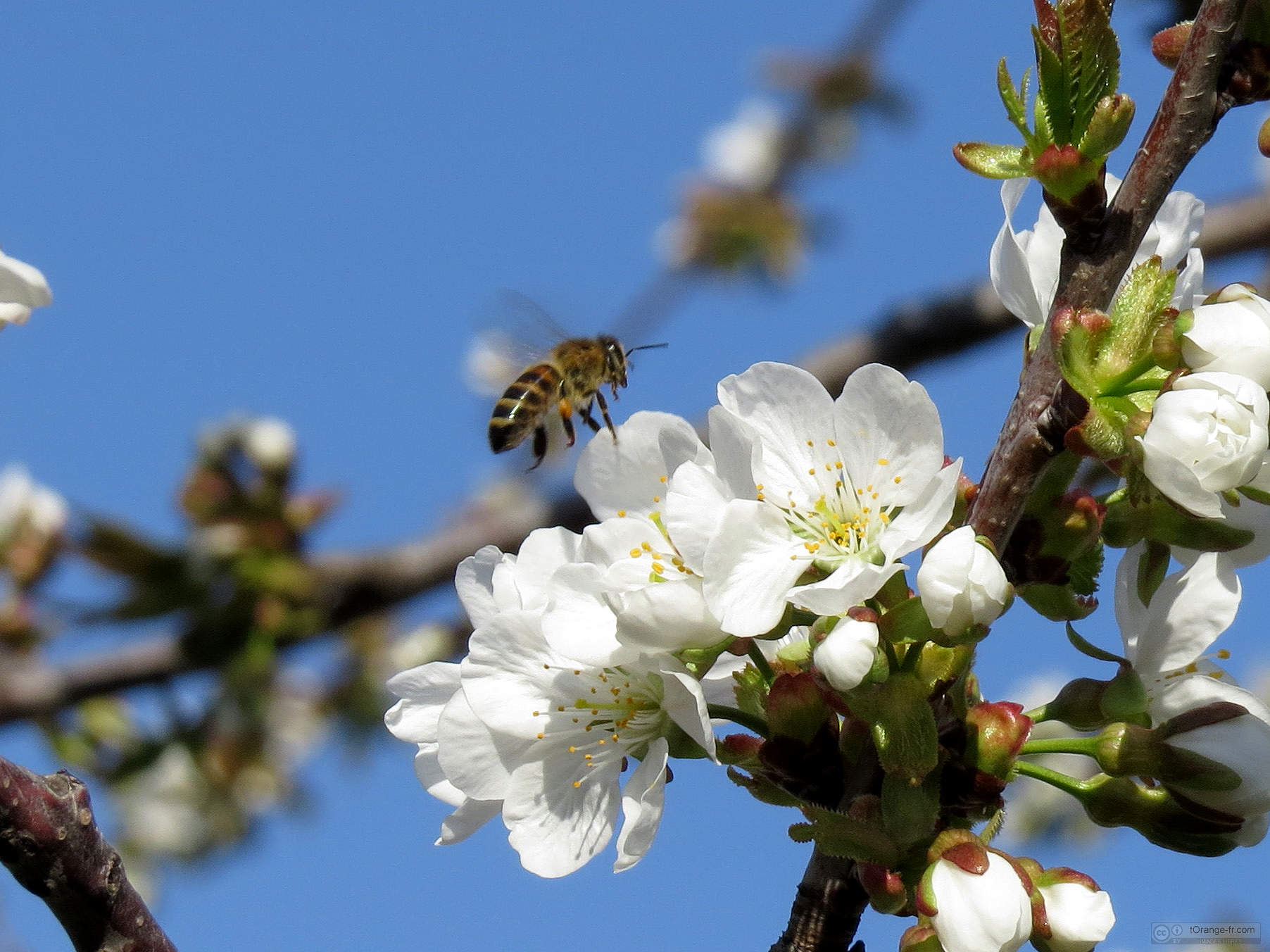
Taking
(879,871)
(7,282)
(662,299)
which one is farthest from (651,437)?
(662,299)

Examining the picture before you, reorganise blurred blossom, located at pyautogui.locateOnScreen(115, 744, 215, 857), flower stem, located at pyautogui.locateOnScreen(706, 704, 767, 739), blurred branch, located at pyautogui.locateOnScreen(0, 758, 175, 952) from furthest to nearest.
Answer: blurred blossom, located at pyautogui.locateOnScreen(115, 744, 215, 857)
flower stem, located at pyautogui.locateOnScreen(706, 704, 767, 739)
blurred branch, located at pyautogui.locateOnScreen(0, 758, 175, 952)

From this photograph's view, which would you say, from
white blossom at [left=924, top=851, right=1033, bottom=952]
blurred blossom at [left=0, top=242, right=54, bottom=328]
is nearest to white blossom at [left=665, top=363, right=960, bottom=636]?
white blossom at [left=924, top=851, right=1033, bottom=952]

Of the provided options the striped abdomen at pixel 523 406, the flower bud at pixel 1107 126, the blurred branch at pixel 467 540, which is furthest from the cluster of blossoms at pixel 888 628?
the blurred branch at pixel 467 540

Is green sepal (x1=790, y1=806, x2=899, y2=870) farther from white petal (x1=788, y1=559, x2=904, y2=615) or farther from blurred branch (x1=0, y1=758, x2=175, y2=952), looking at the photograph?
blurred branch (x1=0, y1=758, x2=175, y2=952)

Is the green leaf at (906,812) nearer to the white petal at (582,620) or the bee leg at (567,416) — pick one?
the white petal at (582,620)

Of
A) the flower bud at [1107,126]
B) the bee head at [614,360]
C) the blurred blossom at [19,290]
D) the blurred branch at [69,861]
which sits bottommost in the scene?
the blurred branch at [69,861]

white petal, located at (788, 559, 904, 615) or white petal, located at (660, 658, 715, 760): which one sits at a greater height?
white petal, located at (788, 559, 904, 615)
